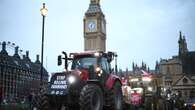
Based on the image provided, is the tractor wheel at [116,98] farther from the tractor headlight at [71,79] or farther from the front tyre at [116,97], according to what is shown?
the tractor headlight at [71,79]

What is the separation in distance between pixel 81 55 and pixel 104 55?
98 centimetres

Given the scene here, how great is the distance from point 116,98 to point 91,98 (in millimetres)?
2741

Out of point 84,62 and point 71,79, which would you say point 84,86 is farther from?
point 84,62

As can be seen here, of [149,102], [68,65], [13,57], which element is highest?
[13,57]

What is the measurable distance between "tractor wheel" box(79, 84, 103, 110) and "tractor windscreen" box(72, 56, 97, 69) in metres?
1.29

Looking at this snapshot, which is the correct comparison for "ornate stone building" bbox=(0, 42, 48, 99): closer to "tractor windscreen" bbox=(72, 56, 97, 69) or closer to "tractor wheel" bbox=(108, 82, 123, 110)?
"tractor windscreen" bbox=(72, 56, 97, 69)

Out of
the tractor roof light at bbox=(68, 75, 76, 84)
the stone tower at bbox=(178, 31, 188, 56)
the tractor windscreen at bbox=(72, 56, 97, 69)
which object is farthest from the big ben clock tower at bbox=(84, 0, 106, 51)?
the tractor roof light at bbox=(68, 75, 76, 84)

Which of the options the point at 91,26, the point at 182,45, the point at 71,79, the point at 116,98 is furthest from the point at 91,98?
the point at 91,26

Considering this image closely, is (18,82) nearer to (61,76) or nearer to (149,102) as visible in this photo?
(149,102)

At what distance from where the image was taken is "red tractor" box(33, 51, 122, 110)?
14.3m

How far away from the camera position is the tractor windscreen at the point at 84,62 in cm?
1580

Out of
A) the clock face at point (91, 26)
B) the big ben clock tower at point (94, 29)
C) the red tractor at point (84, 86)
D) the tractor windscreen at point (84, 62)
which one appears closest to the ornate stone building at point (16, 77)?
the big ben clock tower at point (94, 29)

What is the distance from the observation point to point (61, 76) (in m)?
14.8

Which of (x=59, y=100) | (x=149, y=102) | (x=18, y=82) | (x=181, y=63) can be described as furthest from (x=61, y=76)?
(x=181, y=63)
